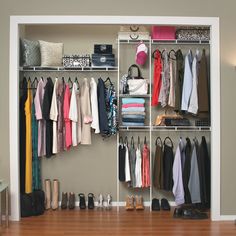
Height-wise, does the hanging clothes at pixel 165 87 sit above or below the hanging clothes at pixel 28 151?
above

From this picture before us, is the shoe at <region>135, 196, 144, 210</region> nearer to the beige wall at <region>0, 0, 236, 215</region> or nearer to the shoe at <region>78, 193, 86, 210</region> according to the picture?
the shoe at <region>78, 193, 86, 210</region>

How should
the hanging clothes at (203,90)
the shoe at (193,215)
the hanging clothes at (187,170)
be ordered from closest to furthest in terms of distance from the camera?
the shoe at (193,215) < the hanging clothes at (203,90) < the hanging clothes at (187,170)

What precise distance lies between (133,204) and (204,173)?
1049 mm

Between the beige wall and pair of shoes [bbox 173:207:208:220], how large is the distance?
27 centimetres

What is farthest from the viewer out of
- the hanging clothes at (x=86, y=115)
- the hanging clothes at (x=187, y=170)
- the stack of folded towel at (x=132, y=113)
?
the stack of folded towel at (x=132, y=113)

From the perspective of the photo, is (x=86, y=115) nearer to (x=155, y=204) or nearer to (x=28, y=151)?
(x=28, y=151)

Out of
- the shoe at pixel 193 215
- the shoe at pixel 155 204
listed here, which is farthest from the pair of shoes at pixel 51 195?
the shoe at pixel 193 215

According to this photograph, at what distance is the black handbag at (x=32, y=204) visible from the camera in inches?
172

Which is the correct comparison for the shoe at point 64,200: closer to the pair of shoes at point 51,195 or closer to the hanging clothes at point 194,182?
the pair of shoes at point 51,195

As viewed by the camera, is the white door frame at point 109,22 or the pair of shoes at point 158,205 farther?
the pair of shoes at point 158,205

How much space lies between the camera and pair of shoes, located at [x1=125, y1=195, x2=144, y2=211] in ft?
15.6

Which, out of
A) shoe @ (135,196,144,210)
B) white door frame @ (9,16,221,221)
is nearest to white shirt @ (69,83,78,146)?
white door frame @ (9,16,221,221)

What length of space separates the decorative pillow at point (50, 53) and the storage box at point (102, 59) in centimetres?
46

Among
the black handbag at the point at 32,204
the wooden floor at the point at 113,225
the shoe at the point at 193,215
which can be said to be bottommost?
the wooden floor at the point at 113,225
